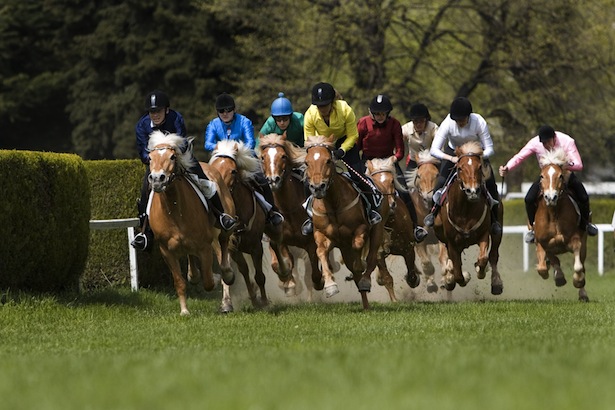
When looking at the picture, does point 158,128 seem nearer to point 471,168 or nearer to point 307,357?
point 471,168

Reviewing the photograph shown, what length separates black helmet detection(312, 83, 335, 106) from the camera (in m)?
15.9

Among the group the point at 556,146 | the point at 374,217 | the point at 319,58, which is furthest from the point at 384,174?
the point at 319,58

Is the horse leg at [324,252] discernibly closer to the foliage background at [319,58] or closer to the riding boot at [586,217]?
the riding boot at [586,217]

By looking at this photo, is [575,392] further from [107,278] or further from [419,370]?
[107,278]

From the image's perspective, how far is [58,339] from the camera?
39.0 feet

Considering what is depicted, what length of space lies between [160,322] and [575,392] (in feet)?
23.7

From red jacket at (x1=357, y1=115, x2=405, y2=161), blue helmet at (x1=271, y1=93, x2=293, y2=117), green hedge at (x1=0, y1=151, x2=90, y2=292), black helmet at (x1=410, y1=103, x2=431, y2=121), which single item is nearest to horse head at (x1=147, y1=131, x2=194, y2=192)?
green hedge at (x1=0, y1=151, x2=90, y2=292)

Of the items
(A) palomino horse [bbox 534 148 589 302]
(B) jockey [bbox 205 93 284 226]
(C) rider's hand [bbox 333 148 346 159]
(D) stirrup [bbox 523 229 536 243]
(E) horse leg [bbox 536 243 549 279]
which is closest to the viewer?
(C) rider's hand [bbox 333 148 346 159]

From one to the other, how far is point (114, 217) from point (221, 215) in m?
4.17

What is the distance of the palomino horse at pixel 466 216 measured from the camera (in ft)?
52.5

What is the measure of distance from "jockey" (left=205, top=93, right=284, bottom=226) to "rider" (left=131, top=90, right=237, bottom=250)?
1140mm

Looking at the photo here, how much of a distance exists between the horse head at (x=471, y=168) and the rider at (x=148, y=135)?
3070 millimetres

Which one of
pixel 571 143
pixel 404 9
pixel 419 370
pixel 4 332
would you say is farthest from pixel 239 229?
pixel 404 9

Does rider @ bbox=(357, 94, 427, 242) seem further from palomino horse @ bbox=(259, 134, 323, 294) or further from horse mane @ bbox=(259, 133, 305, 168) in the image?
horse mane @ bbox=(259, 133, 305, 168)
